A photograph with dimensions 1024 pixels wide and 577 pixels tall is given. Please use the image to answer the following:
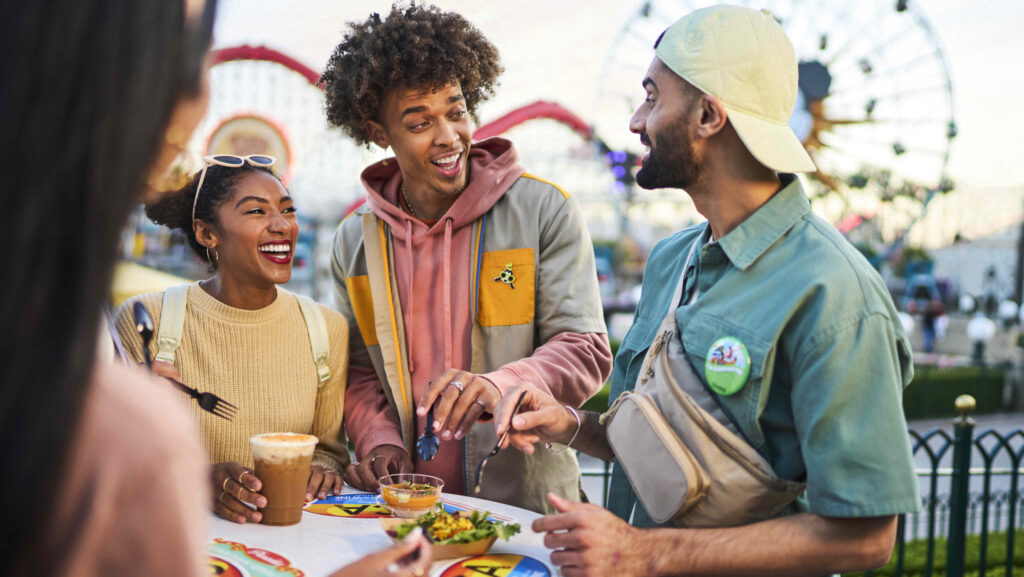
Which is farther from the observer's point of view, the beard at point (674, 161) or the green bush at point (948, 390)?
the green bush at point (948, 390)

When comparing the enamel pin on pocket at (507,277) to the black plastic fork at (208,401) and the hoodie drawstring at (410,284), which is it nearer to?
the hoodie drawstring at (410,284)

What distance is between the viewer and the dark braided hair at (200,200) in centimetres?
287

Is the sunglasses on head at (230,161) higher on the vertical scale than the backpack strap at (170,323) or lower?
higher

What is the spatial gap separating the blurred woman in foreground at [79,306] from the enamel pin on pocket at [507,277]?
210 centimetres

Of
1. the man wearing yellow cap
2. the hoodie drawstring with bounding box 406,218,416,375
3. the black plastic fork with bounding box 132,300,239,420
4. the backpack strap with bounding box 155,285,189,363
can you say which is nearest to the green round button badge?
the man wearing yellow cap

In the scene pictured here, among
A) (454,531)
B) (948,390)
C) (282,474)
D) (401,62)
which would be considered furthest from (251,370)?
(948,390)

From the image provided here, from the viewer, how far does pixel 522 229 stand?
286cm

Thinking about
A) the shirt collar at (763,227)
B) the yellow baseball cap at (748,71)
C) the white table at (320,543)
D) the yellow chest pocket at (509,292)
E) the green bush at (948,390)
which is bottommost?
the green bush at (948,390)

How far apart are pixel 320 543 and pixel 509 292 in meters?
1.08

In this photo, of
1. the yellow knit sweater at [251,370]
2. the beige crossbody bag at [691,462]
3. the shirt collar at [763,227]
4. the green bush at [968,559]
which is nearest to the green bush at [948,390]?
the green bush at [968,559]

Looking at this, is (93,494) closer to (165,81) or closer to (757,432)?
(165,81)

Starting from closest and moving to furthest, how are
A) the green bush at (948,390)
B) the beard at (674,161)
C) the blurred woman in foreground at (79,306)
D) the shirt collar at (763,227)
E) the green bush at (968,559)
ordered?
the blurred woman in foreground at (79,306)
the shirt collar at (763,227)
the beard at (674,161)
the green bush at (968,559)
the green bush at (948,390)

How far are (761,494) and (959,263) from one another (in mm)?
52430

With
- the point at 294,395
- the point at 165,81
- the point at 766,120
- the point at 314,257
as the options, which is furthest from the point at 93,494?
the point at 314,257
